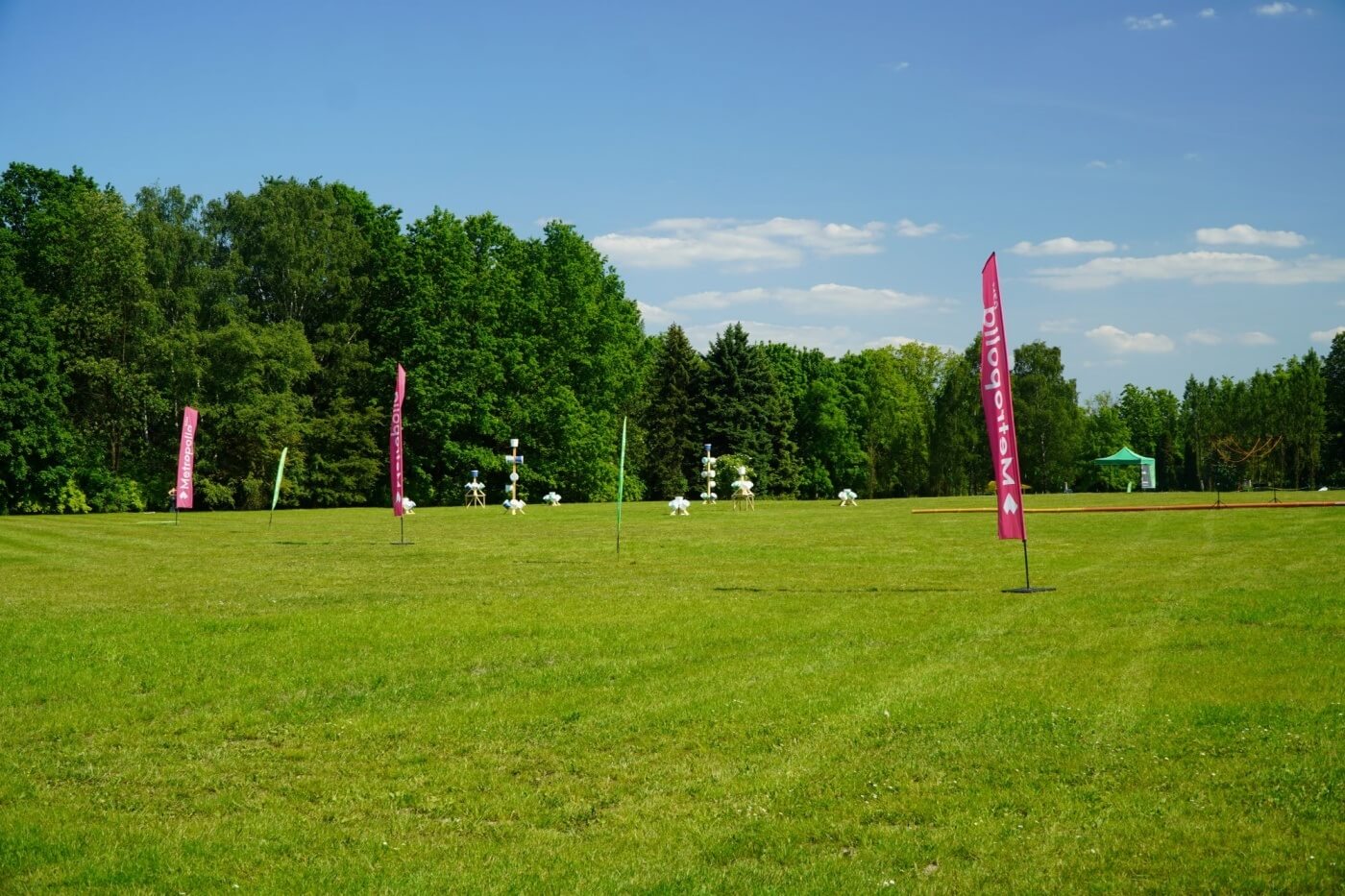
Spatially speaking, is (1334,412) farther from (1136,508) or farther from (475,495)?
(475,495)

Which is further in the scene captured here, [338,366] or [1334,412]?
[1334,412]

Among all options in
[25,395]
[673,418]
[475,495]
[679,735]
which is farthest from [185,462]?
[673,418]

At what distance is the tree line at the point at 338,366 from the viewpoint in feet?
215

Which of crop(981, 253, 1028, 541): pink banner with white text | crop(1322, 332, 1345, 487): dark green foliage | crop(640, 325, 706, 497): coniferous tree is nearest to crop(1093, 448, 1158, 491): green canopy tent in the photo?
crop(1322, 332, 1345, 487): dark green foliage

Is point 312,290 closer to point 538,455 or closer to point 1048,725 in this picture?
point 538,455

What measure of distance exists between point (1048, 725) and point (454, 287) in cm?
6936

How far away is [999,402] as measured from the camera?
19.1 meters

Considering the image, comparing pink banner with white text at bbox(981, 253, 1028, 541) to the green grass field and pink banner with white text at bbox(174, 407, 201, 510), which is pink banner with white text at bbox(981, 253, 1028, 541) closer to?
the green grass field

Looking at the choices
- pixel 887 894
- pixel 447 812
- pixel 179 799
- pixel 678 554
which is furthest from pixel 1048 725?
pixel 678 554

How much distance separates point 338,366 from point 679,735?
6929cm

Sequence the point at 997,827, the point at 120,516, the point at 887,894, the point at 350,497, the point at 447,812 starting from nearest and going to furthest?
1. the point at 887,894
2. the point at 997,827
3. the point at 447,812
4. the point at 120,516
5. the point at 350,497

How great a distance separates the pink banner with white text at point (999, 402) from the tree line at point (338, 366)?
5105 centimetres

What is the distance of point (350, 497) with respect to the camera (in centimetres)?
7419

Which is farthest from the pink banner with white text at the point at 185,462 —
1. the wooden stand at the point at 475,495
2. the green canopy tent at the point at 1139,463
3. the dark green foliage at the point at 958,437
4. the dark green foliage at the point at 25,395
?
the green canopy tent at the point at 1139,463
